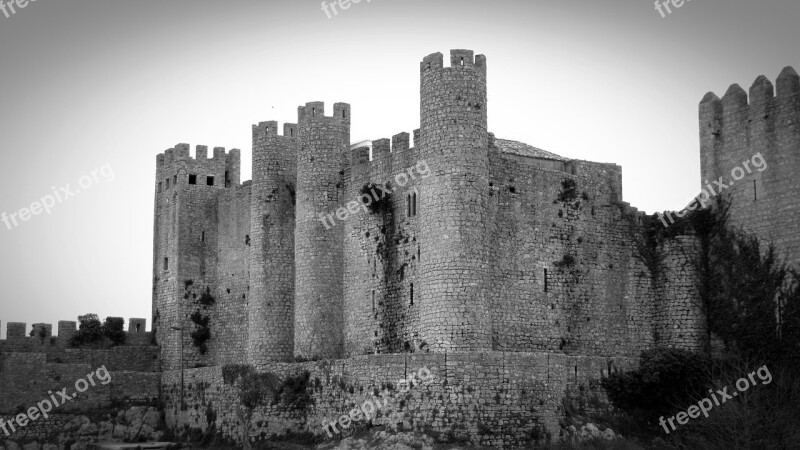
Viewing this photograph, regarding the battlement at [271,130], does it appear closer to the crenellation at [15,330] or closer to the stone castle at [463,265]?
the stone castle at [463,265]

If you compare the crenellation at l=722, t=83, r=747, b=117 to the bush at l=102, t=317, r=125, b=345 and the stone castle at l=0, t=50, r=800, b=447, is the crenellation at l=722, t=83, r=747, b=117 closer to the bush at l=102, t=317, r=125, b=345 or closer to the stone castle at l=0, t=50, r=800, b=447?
the stone castle at l=0, t=50, r=800, b=447

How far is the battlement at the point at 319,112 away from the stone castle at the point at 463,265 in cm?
5

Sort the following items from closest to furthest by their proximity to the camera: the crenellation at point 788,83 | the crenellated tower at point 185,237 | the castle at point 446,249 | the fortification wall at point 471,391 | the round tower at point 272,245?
the fortification wall at point 471,391
the castle at point 446,249
the crenellation at point 788,83
the round tower at point 272,245
the crenellated tower at point 185,237

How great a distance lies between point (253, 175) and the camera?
52406 millimetres

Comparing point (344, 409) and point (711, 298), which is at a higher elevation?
point (711, 298)

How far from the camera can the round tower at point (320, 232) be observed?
4825 centimetres

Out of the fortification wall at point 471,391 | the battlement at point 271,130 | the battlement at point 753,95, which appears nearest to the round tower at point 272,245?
the battlement at point 271,130

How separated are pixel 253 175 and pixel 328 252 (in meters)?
5.51

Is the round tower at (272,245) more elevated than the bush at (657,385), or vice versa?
the round tower at (272,245)

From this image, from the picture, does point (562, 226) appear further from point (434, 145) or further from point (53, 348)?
point (53, 348)

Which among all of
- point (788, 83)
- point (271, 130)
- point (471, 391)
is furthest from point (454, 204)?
point (788, 83)

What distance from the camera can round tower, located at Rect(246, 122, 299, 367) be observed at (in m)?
50.4

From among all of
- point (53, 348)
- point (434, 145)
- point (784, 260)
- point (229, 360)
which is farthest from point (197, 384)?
point (784, 260)

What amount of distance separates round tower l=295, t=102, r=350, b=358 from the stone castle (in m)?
0.06
